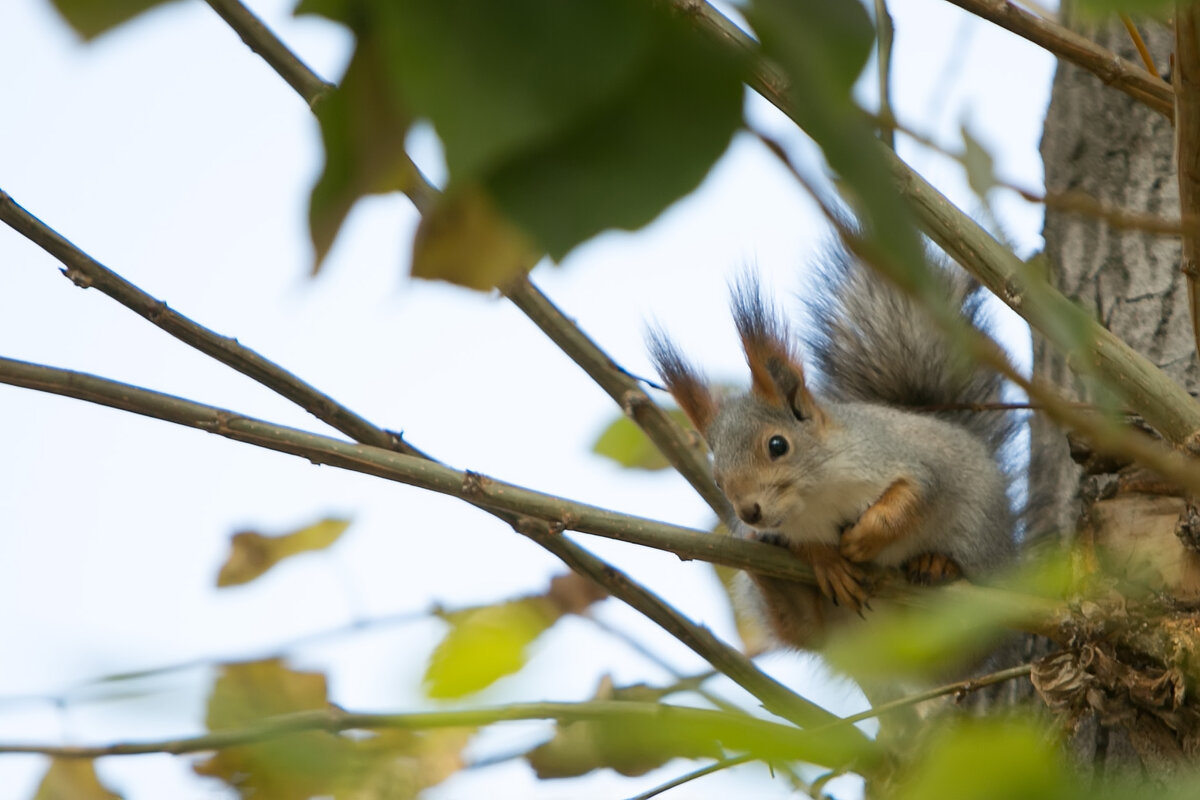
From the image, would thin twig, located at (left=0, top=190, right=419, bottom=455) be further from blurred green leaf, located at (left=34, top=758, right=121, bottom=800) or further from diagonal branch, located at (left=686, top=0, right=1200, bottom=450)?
diagonal branch, located at (left=686, top=0, right=1200, bottom=450)

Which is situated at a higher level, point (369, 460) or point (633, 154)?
point (369, 460)

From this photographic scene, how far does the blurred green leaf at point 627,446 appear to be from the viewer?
5.52 ft

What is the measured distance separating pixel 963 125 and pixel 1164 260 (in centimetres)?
80

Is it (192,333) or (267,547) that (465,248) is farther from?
(267,547)

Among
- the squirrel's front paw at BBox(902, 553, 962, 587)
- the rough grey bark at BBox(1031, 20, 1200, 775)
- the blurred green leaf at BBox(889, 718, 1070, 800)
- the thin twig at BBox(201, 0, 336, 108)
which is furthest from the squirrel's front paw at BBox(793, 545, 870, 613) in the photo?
the blurred green leaf at BBox(889, 718, 1070, 800)

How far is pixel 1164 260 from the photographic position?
175 centimetres

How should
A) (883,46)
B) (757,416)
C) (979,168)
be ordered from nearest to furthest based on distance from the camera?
(883,46), (979,168), (757,416)

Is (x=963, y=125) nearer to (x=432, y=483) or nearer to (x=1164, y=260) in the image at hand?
(x=432, y=483)

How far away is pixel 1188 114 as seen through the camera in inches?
27.4

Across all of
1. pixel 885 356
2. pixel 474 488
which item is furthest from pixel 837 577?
pixel 474 488

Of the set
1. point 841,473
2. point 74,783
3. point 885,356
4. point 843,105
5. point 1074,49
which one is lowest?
point 843,105

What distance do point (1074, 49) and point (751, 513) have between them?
2.94 feet

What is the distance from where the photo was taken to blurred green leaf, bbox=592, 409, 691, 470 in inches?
66.2

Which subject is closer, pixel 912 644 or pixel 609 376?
pixel 912 644
